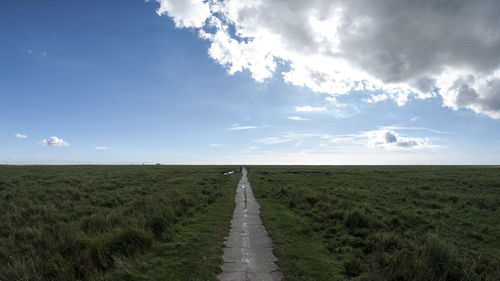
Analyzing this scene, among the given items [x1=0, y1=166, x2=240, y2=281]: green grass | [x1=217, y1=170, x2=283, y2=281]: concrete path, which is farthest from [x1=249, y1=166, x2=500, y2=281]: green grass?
[x1=0, y1=166, x2=240, y2=281]: green grass

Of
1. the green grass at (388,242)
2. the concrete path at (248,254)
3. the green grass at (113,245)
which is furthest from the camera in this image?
the green grass at (388,242)

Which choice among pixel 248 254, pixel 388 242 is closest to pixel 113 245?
pixel 248 254

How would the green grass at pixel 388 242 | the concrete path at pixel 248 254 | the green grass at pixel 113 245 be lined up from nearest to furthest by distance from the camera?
the concrete path at pixel 248 254, the green grass at pixel 113 245, the green grass at pixel 388 242

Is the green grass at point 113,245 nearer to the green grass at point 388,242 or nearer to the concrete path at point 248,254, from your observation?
the concrete path at point 248,254

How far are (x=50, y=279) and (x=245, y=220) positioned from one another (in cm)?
699

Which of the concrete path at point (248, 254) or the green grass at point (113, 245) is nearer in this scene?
the concrete path at point (248, 254)

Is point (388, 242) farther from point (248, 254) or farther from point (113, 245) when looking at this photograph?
point (113, 245)

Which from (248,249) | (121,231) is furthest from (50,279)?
(248,249)

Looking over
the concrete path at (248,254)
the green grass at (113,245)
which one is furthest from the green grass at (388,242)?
the green grass at (113,245)

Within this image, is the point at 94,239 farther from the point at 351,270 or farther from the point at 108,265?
the point at 351,270

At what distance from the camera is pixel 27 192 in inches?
690

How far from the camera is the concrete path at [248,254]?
5480 mm

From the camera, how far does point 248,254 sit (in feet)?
21.8

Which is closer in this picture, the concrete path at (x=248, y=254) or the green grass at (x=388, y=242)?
the concrete path at (x=248, y=254)
